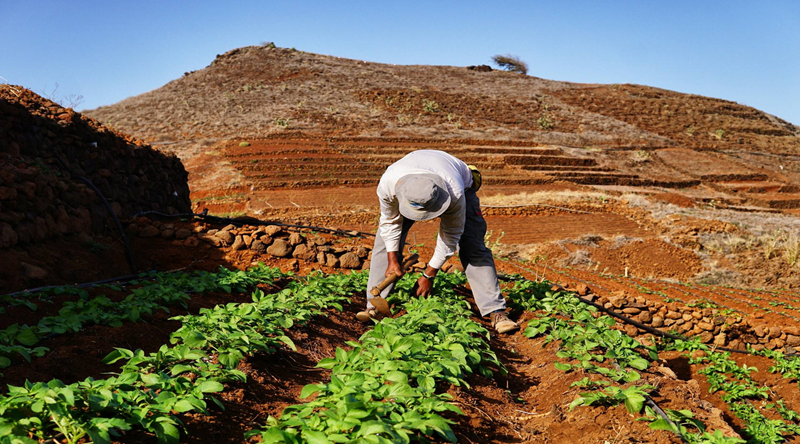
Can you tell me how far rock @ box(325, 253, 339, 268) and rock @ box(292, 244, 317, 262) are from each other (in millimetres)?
162

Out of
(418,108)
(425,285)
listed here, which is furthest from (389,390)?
(418,108)

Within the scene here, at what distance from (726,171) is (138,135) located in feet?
87.9

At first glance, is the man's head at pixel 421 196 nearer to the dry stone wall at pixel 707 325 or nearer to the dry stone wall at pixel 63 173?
the dry stone wall at pixel 707 325

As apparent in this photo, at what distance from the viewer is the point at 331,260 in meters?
6.65

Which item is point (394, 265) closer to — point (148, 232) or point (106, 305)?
point (106, 305)

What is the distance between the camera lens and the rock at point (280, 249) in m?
6.75

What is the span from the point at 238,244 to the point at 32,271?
2.30 metres

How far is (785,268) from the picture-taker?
384 inches

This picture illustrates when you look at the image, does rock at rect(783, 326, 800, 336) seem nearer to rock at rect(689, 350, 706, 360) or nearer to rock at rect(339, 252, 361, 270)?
rock at rect(689, 350, 706, 360)

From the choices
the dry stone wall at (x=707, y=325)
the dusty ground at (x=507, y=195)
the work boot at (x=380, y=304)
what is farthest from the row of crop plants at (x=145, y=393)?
the dry stone wall at (x=707, y=325)

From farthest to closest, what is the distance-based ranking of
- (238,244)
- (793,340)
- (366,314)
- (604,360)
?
1. (238,244)
2. (793,340)
3. (366,314)
4. (604,360)

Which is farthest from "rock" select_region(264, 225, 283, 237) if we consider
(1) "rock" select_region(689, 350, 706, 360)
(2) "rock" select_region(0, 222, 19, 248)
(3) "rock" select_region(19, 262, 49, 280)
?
(1) "rock" select_region(689, 350, 706, 360)

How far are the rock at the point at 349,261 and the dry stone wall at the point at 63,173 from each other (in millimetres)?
2840

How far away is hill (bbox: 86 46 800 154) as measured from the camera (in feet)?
88.1
